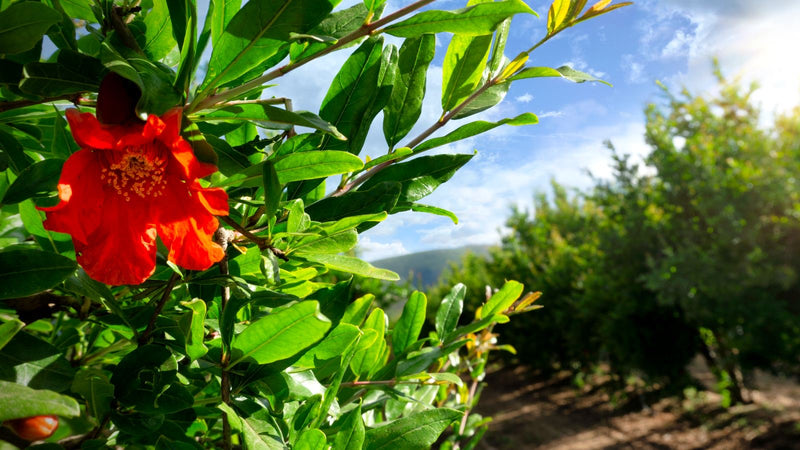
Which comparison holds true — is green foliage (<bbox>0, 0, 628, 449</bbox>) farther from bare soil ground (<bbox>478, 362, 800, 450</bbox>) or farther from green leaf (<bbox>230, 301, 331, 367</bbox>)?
bare soil ground (<bbox>478, 362, 800, 450</bbox>)

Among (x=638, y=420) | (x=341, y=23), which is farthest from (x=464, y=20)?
(x=638, y=420)

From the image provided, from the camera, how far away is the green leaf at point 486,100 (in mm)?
531

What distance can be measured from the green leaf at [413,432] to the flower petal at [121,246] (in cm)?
28

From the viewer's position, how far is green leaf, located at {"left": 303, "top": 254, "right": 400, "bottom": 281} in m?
0.46

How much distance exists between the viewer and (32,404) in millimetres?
268

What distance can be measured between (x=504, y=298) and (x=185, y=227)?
1.51 feet

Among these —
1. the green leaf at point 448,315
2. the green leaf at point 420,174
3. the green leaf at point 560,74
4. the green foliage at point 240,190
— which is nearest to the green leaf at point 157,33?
the green foliage at point 240,190

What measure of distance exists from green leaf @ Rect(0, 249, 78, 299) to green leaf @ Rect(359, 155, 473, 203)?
0.93 feet

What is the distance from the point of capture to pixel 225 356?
1.51ft

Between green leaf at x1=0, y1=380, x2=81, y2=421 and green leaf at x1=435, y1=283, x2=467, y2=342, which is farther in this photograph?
green leaf at x1=435, y1=283, x2=467, y2=342

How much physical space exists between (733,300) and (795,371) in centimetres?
100

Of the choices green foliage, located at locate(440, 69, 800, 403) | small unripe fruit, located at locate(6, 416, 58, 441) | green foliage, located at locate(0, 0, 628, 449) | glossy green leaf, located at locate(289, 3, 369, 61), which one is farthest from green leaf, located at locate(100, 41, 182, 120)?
green foliage, located at locate(440, 69, 800, 403)

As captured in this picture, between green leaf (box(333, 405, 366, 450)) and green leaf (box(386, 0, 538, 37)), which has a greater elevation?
green leaf (box(386, 0, 538, 37))

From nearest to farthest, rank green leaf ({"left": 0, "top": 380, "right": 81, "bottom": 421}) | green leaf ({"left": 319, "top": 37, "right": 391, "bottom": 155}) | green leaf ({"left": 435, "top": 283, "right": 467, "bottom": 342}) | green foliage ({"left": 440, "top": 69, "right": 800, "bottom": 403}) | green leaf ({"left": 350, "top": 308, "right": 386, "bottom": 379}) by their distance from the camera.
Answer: green leaf ({"left": 0, "top": 380, "right": 81, "bottom": 421}), green leaf ({"left": 319, "top": 37, "right": 391, "bottom": 155}), green leaf ({"left": 350, "top": 308, "right": 386, "bottom": 379}), green leaf ({"left": 435, "top": 283, "right": 467, "bottom": 342}), green foliage ({"left": 440, "top": 69, "right": 800, "bottom": 403})
